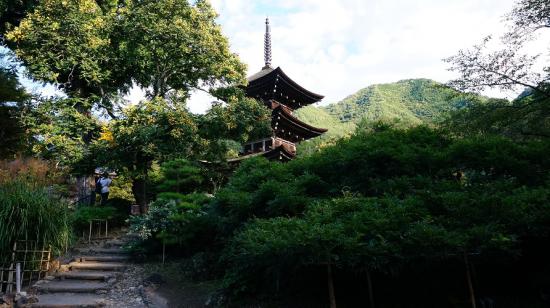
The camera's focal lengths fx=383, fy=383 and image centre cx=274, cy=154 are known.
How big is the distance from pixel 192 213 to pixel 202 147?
429 cm

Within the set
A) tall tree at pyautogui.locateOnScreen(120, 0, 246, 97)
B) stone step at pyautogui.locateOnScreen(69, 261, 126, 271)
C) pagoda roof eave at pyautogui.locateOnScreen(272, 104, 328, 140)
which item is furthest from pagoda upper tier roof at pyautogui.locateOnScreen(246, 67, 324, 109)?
stone step at pyautogui.locateOnScreen(69, 261, 126, 271)

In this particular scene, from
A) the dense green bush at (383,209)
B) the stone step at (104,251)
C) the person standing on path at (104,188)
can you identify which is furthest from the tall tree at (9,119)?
the dense green bush at (383,209)

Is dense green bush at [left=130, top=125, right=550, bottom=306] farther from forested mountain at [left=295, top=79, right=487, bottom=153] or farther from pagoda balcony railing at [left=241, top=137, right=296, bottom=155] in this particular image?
forested mountain at [left=295, top=79, right=487, bottom=153]

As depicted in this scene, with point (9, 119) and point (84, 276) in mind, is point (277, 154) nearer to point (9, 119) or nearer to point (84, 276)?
point (84, 276)

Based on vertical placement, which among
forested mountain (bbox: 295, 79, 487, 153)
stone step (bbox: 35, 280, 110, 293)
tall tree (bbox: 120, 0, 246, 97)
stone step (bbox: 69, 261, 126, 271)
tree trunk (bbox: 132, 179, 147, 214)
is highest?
forested mountain (bbox: 295, 79, 487, 153)

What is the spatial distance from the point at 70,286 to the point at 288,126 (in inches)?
521

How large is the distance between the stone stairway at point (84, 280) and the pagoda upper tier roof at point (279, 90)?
11398mm

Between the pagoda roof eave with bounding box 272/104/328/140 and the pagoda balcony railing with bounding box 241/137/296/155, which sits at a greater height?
the pagoda roof eave with bounding box 272/104/328/140

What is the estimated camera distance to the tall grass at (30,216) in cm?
697

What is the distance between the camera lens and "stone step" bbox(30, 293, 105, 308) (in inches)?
261

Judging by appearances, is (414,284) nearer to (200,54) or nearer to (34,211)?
(34,211)

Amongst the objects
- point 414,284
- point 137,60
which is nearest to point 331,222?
point 414,284

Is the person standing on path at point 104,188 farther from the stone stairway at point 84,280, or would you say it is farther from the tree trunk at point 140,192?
the stone stairway at point 84,280

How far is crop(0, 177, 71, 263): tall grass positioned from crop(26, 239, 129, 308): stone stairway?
2.38ft
